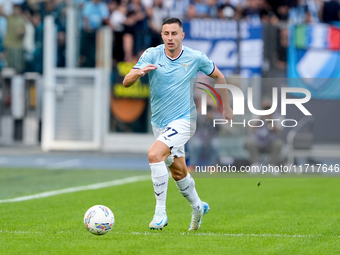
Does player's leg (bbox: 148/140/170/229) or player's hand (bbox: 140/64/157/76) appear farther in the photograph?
player's leg (bbox: 148/140/170/229)

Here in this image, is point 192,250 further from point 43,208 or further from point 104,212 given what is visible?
point 43,208

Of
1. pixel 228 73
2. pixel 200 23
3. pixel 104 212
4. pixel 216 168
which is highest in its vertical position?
pixel 200 23

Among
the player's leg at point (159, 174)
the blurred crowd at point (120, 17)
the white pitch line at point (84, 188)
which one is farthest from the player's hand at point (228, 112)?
the blurred crowd at point (120, 17)

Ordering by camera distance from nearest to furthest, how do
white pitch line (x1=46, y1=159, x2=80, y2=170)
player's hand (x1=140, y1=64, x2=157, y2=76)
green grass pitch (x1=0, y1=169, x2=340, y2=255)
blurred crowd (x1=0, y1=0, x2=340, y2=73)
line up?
1. green grass pitch (x1=0, y1=169, x2=340, y2=255)
2. player's hand (x1=140, y1=64, x2=157, y2=76)
3. white pitch line (x1=46, y1=159, x2=80, y2=170)
4. blurred crowd (x1=0, y1=0, x2=340, y2=73)

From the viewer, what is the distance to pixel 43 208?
30.3ft

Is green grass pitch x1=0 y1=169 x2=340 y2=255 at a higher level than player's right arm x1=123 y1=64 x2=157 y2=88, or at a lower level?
lower

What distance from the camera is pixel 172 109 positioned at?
23.3ft

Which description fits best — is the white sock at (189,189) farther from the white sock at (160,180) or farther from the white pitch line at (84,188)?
the white pitch line at (84,188)

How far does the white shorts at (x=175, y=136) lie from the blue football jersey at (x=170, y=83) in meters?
0.08

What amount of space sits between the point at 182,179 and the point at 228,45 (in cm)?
1298

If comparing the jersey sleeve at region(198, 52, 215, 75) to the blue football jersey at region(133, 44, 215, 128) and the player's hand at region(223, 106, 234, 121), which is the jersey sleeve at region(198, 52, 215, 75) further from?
the player's hand at region(223, 106, 234, 121)

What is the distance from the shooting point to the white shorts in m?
6.90

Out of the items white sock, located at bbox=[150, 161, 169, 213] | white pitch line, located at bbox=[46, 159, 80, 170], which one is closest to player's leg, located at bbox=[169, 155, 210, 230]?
white sock, located at bbox=[150, 161, 169, 213]

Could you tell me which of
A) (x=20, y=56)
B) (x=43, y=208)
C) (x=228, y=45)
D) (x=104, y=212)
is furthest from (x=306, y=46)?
(x=104, y=212)
